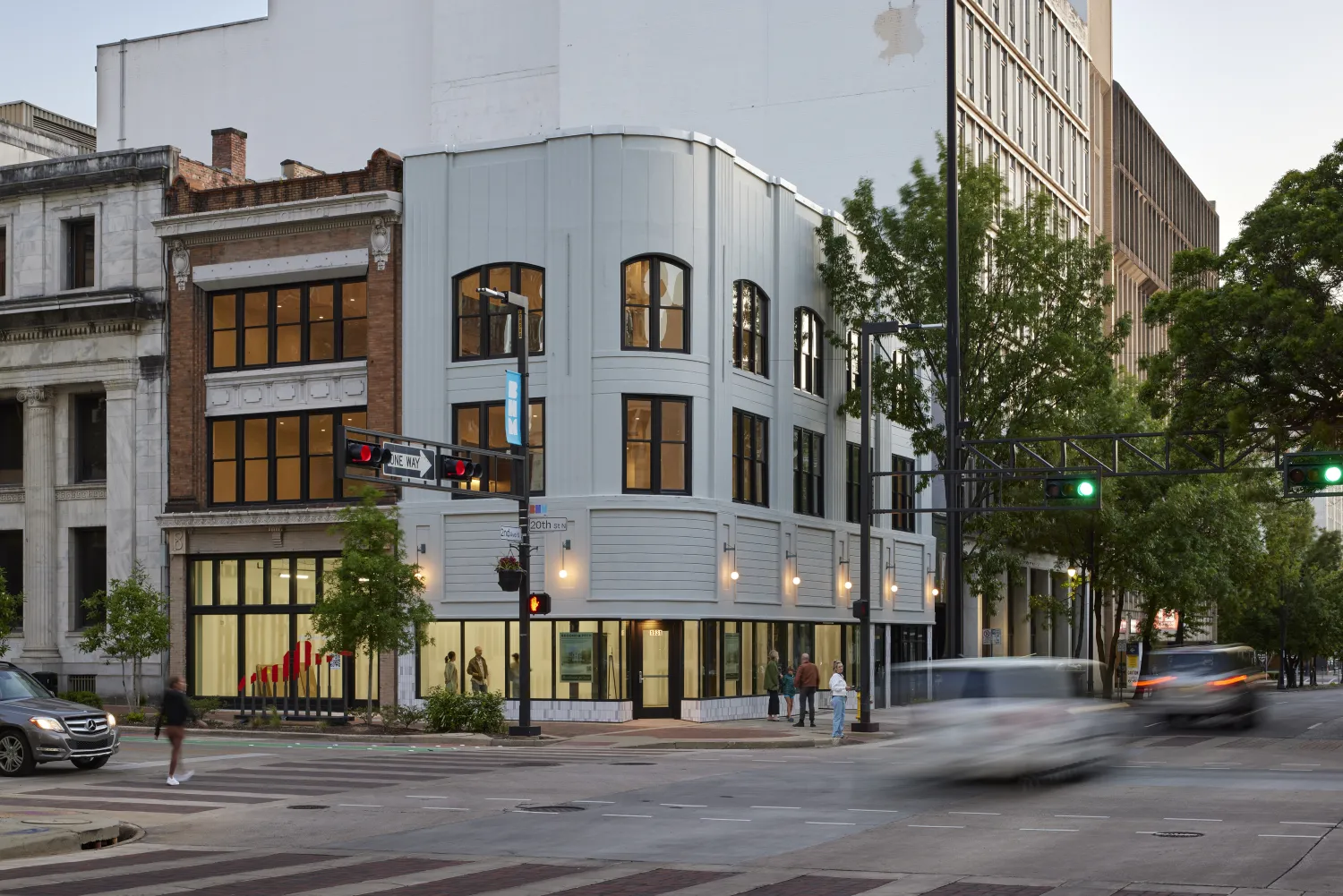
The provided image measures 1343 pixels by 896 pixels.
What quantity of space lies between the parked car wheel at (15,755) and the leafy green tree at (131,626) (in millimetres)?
14155

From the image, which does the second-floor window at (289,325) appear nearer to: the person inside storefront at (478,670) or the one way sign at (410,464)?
the person inside storefront at (478,670)

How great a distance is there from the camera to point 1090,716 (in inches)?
846

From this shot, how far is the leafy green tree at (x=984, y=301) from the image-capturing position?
4347cm

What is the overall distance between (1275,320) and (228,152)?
30669mm

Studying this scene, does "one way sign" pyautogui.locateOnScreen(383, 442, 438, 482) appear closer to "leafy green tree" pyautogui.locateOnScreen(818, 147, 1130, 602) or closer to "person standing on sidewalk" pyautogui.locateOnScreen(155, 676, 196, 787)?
"person standing on sidewalk" pyautogui.locateOnScreen(155, 676, 196, 787)

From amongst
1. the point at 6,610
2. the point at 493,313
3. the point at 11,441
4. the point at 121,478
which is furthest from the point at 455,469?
the point at 11,441

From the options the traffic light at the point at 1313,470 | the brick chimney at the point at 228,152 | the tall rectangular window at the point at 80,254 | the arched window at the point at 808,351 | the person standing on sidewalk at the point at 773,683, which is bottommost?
the person standing on sidewalk at the point at 773,683

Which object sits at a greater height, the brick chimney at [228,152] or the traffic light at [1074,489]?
the brick chimney at [228,152]

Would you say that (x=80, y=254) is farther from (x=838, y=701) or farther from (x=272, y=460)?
(x=838, y=701)

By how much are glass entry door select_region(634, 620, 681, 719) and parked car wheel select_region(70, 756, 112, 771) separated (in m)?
15.5

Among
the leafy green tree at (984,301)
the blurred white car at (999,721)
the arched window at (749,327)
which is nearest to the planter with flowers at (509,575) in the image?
the arched window at (749,327)

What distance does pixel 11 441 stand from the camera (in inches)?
1882

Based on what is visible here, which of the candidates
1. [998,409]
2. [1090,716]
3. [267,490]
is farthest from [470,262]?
[1090,716]

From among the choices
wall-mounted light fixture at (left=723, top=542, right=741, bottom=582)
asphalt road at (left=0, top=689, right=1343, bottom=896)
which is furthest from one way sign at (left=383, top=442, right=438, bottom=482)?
wall-mounted light fixture at (left=723, top=542, right=741, bottom=582)
